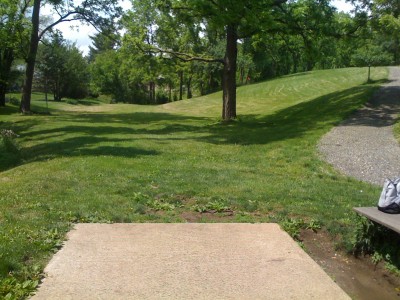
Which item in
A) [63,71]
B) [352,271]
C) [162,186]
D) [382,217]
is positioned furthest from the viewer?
[63,71]

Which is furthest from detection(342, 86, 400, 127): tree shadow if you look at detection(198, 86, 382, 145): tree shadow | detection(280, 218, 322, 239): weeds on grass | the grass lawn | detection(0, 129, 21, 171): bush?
detection(280, 218, 322, 239): weeds on grass

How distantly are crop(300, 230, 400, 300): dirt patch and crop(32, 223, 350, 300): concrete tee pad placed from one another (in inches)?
12.4

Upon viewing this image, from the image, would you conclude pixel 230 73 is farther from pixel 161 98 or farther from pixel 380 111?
pixel 161 98

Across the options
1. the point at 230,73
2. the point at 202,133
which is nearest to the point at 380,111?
the point at 230,73

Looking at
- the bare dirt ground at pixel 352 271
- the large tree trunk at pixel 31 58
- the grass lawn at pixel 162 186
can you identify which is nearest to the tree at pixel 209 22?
the grass lawn at pixel 162 186

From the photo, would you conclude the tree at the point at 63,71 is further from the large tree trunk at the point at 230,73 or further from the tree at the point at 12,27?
the large tree trunk at the point at 230,73

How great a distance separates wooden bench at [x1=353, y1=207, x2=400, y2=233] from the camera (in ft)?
15.5

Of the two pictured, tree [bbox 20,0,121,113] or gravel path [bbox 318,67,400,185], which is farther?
tree [bbox 20,0,121,113]

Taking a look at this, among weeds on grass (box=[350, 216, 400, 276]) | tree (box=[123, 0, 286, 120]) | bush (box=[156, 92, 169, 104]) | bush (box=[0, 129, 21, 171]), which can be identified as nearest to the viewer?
weeds on grass (box=[350, 216, 400, 276])

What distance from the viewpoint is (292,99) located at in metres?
37.3

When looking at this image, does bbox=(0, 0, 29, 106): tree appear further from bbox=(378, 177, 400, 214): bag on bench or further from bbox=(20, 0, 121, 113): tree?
bbox=(378, 177, 400, 214): bag on bench

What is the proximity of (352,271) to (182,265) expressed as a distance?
189 cm

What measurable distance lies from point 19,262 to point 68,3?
28458mm

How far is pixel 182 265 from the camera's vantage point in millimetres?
4723
